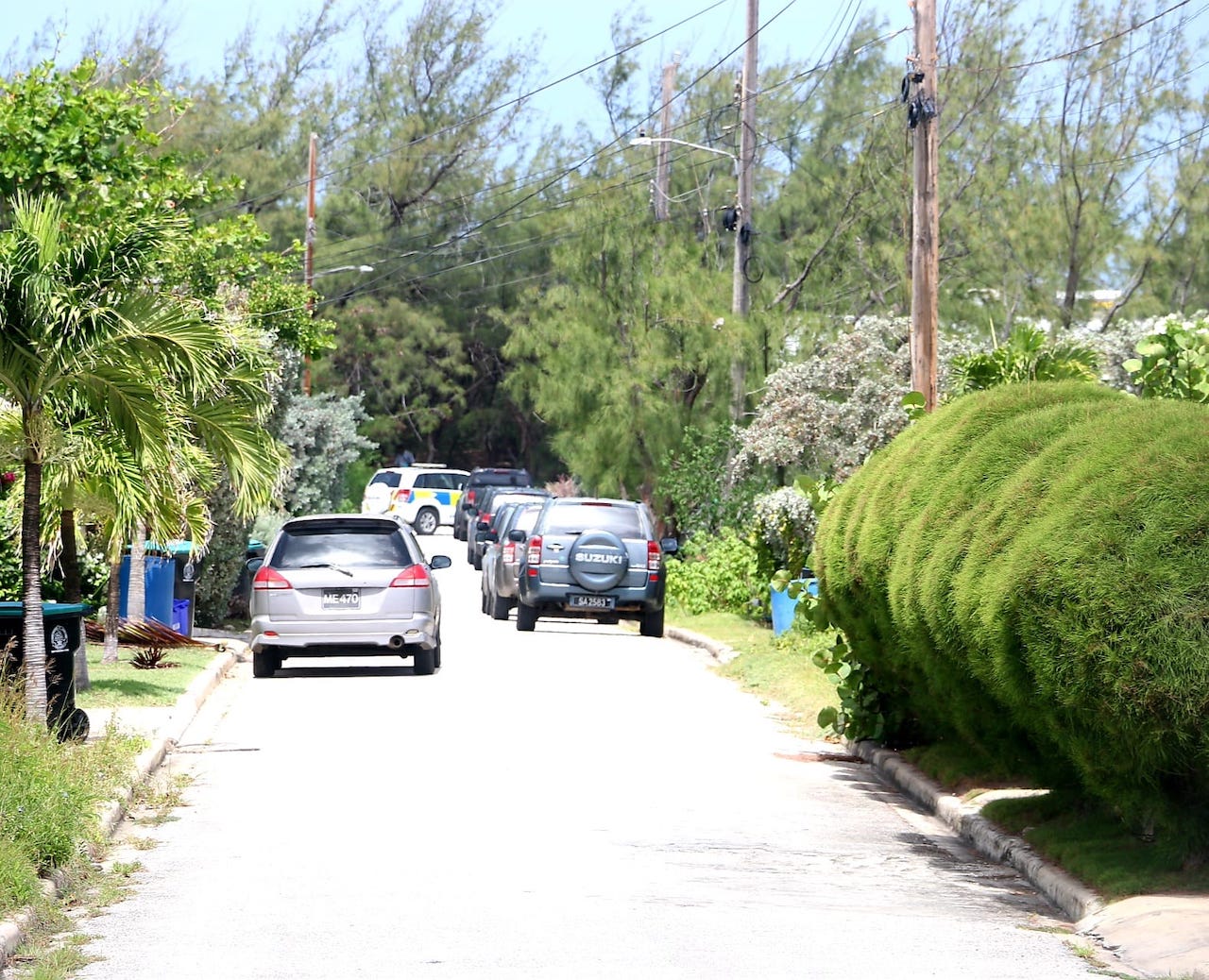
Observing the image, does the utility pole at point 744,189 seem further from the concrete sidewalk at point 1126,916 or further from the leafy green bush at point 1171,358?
the concrete sidewalk at point 1126,916

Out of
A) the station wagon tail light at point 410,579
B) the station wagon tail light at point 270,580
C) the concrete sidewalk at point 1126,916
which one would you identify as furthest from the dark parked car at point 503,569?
the concrete sidewalk at point 1126,916

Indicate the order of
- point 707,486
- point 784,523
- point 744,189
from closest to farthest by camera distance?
point 784,523, point 744,189, point 707,486

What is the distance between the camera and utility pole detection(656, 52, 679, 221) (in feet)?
136

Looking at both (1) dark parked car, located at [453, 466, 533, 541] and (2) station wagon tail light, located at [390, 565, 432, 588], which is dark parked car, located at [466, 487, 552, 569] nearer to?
(1) dark parked car, located at [453, 466, 533, 541]

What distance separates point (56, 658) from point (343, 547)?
25.7 ft

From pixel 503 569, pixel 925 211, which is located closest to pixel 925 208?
pixel 925 211

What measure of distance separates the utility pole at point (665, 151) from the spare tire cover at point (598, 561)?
15.9m

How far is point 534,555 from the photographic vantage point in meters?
26.9

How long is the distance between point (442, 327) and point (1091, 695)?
6407 centimetres

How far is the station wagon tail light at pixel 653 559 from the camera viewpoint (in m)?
26.9

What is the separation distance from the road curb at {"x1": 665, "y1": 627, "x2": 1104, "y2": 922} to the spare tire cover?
445 inches

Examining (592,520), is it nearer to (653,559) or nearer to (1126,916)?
Result: (653,559)

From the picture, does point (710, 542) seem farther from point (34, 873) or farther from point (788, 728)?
point (34, 873)

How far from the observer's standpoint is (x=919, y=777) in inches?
511
